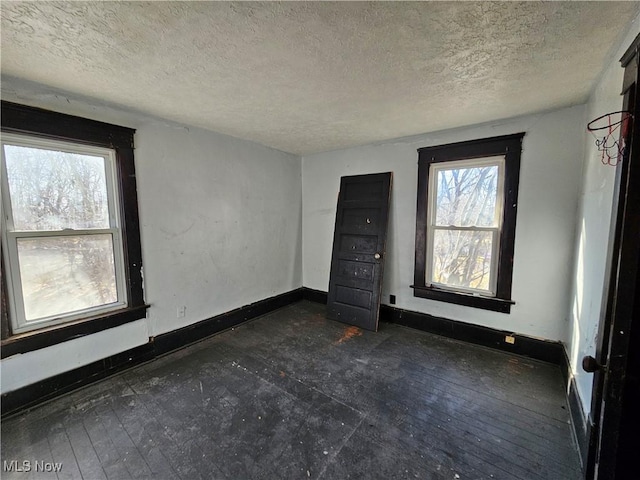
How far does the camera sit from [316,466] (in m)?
1.49

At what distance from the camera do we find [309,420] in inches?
71.9

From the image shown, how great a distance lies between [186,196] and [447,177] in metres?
2.98

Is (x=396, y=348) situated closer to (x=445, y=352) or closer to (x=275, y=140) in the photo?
(x=445, y=352)

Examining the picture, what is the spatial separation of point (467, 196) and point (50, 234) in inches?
153

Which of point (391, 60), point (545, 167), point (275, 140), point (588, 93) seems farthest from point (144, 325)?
point (588, 93)

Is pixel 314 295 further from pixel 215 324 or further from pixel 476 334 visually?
pixel 476 334

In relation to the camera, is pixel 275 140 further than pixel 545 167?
Yes

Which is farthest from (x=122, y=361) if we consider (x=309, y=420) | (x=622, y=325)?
(x=622, y=325)

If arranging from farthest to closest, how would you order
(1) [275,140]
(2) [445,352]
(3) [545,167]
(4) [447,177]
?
(1) [275,140]
(4) [447,177]
(2) [445,352]
(3) [545,167]

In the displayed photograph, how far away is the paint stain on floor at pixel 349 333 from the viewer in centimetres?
305

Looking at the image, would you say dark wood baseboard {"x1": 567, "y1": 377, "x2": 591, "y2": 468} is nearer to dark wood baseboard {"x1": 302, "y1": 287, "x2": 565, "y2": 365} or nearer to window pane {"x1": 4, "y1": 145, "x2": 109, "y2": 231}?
dark wood baseboard {"x1": 302, "y1": 287, "x2": 565, "y2": 365}

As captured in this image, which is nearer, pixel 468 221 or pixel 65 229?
pixel 65 229

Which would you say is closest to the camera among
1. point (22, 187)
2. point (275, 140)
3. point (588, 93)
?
point (22, 187)

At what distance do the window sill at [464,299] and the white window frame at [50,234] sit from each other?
127 inches
